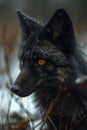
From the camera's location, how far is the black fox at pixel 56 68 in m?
7.28

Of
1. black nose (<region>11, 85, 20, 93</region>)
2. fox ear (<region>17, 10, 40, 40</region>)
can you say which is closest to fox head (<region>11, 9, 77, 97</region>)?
fox ear (<region>17, 10, 40, 40</region>)

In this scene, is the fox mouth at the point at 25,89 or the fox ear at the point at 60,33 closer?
the fox mouth at the point at 25,89

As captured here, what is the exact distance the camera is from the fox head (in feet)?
23.8

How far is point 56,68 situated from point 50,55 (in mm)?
175

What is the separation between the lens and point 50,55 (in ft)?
23.9

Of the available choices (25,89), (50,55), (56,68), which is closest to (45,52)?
(50,55)

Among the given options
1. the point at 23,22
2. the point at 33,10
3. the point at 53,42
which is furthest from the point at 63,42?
the point at 33,10

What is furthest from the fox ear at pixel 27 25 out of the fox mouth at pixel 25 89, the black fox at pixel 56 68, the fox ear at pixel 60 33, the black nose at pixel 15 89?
the black nose at pixel 15 89

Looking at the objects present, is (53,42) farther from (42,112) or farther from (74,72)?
(42,112)

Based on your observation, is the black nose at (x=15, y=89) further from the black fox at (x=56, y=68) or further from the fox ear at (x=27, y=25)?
the fox ear at (x=27, y=25)

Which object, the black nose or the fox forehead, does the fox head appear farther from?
the black nose

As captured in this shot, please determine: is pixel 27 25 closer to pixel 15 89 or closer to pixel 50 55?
pixel 50 55

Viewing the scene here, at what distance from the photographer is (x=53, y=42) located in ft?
24.3

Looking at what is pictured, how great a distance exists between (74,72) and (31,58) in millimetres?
560
